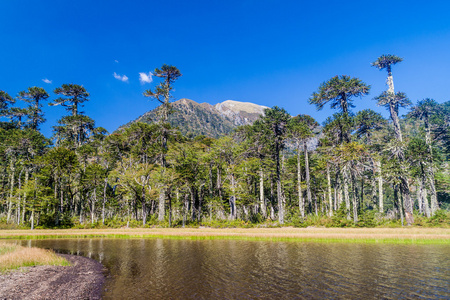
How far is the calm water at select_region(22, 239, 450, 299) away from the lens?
10211mm

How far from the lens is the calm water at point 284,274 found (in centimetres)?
1021

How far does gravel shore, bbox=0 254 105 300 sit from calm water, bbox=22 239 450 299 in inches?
34.0

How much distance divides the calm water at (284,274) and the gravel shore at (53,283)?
86 centimetres

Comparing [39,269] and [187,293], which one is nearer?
[187,293]

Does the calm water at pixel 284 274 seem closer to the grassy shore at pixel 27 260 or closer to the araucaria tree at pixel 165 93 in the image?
the grassy shore at pixel 27 260

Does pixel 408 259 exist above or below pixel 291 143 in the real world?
below

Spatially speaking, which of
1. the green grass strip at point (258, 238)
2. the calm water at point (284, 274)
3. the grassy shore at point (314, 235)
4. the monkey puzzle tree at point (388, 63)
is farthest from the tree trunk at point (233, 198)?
the monkey puzzle tree at point (388, 63)

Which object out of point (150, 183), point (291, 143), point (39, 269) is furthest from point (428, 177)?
point (39, 269)

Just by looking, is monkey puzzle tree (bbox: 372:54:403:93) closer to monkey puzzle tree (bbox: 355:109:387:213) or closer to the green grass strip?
monkey puzzle tree (bbox: 355:109:387:213)

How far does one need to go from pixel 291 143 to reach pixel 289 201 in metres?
22.2

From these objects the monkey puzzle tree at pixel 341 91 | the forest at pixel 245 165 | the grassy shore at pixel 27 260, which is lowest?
the grassy shore at pixel 27 260

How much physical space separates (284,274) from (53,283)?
12.3 meters

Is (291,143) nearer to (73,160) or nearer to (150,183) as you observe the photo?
(150,183)

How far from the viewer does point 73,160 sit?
4400cm
